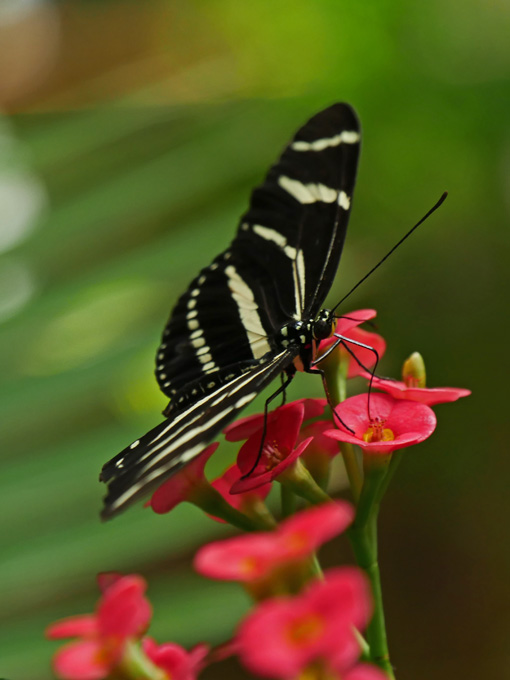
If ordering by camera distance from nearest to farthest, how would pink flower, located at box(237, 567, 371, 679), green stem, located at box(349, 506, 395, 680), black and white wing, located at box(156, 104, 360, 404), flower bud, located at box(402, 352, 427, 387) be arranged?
pink flower, located at box(237, 567, 371, 679), green stem, located at box(349, 506, 395, 680), flower bud, located at box(402, 352, 427, 387), black and white wing, located at box(156, 104, 360, 404)

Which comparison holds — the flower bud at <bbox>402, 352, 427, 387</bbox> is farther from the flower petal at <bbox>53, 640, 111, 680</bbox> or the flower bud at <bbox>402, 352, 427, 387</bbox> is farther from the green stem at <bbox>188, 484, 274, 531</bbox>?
the flower petal at <bbox>53, 640, 111, 680</bbox>

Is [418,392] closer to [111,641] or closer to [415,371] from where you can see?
[415,371]

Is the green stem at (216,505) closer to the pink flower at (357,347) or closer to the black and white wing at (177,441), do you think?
the black and white wing at (177,441)

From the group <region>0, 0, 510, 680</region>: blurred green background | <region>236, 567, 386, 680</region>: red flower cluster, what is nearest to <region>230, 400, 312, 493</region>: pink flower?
<region>236, 567, 386, 680</region>: red flower cluster

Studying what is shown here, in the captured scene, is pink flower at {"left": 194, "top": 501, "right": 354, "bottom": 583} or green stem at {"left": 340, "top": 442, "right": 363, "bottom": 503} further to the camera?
green stem at {"left": 340, "top": 442, "right": 363, "bottom": 503}

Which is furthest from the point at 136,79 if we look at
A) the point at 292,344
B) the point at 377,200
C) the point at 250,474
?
the point at 250,474
